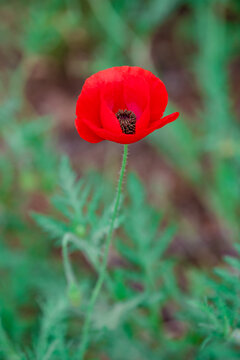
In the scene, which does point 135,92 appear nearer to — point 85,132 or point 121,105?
point 121,105

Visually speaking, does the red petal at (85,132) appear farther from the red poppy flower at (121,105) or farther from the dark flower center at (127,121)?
the dark flower center at (127,121)

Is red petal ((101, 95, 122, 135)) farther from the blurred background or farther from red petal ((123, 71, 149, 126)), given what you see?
the blurred background

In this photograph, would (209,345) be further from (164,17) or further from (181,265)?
(164,17)

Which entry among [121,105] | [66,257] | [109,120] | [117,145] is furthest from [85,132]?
[117,145]

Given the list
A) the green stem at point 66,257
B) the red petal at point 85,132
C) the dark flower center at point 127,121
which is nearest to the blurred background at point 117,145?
the green stem at point 66,257

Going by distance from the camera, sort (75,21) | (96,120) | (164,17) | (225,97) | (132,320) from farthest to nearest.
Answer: (164,17) → (75,21) → (225,97) → (132,320) → (96,120)

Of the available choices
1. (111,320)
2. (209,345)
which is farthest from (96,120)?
(209,345)

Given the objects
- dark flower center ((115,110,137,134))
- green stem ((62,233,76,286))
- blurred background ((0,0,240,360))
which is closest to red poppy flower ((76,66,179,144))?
dark flower center ((115,110,137,134))
